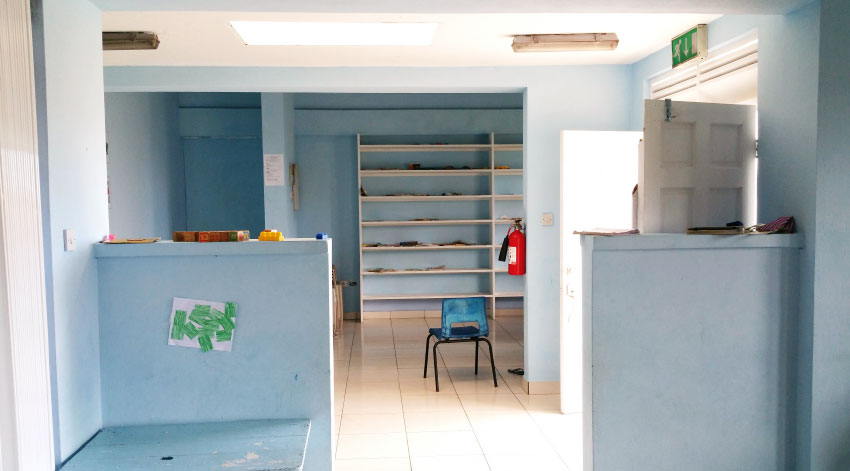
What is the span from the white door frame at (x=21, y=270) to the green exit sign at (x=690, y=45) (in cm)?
346

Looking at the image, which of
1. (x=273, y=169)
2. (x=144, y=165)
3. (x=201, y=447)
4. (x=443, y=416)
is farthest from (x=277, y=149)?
(x=201, y=447)

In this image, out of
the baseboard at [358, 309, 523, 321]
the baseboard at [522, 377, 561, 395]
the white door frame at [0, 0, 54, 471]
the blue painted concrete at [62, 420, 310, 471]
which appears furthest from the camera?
the baseboard at [358, 309, 523, 321]

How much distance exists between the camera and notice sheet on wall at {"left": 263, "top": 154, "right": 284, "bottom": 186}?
248 inches

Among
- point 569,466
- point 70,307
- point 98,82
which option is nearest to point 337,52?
point 98,82

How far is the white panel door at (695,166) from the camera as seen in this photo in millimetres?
2768

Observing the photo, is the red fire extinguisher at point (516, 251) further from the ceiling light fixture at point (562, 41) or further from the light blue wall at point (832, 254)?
the light blue wall at point (832, 254)

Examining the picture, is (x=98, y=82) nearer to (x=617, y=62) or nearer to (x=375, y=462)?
(x=375, y=462)

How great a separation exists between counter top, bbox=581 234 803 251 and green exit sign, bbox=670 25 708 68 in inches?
58.3

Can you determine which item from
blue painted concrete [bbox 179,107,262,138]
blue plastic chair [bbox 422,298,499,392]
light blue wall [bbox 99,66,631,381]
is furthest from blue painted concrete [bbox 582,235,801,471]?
blue painted concrete [bbox 179,107,262,138]

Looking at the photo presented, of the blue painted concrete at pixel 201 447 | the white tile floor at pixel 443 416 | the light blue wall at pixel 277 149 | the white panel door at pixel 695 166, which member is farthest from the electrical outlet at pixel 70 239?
the light blue wall at pixel 277 149

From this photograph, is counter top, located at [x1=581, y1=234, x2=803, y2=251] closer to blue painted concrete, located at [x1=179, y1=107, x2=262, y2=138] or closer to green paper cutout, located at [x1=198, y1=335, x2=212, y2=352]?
green paper cutout, located at [x1=198, y1=335, x2=212, y2=352]

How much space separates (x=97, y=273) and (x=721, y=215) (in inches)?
113

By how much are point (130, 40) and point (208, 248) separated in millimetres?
1986

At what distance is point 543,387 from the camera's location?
189 inches
